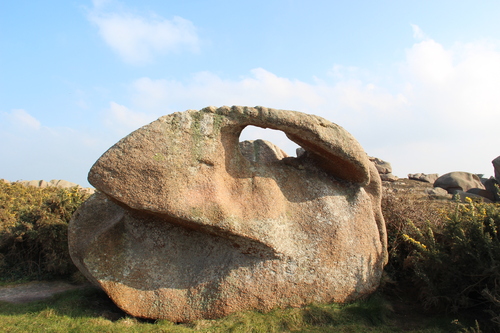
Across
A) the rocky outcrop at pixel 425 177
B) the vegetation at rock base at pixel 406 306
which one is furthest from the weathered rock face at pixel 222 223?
the rocky outcrop at pixel 425 177

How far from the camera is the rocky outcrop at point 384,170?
71.7ft

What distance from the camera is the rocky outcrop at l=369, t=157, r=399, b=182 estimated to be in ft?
71.7

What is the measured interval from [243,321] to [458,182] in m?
20.2

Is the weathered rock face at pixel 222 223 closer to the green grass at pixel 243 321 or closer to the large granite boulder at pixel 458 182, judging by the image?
the green grass at pixel 243 321

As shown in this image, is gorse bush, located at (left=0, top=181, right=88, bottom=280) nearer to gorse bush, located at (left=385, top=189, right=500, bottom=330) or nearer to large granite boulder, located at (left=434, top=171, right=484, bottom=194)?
gorse bush, located at (left=385, top=189, right=500, bottom=330)

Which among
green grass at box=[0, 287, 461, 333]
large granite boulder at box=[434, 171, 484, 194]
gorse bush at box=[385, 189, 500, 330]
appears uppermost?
large granite boulder at box=[434, 171, 484, 194]

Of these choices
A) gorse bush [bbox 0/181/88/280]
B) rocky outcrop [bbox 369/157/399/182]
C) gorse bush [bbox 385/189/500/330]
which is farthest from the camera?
rocky outcrop [bbox 369/157/399/182]

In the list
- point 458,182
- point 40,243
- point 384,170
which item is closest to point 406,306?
point 40,243

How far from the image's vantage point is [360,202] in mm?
5781

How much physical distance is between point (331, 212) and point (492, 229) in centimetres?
207

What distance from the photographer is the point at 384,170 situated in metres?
23.6

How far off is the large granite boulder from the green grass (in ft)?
60.2

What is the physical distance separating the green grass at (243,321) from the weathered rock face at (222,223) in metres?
0.17

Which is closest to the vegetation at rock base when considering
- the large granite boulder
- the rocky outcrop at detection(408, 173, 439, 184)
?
the large granite boulder
